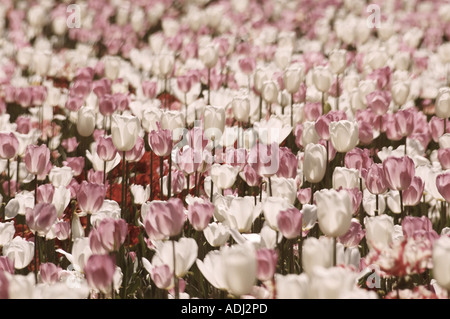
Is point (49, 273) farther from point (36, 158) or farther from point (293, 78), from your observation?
point (293, 78)

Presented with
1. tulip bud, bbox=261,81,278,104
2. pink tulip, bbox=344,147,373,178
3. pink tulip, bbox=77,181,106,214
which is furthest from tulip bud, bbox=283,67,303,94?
pink tulip, bbox=77,181,106,214

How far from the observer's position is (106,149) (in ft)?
10.5

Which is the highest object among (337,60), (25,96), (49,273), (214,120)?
(337,60)

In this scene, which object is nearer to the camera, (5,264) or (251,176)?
(5,264)

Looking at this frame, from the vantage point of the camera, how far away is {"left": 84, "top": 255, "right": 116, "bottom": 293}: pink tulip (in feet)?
6.50

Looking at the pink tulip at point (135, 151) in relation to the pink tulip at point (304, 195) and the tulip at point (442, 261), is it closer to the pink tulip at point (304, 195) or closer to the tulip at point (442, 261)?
the pink tulip at point (304, 195)

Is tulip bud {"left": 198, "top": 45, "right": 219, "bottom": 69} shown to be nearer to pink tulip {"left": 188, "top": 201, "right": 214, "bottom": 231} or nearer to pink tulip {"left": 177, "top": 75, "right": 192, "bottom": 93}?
pink tulip {"left": 177, "top": 75, "right": 192, "bottom": 93}

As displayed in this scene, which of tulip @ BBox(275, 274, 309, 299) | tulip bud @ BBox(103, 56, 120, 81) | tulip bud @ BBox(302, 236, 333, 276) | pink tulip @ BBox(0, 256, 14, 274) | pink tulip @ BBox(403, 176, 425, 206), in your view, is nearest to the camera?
tulip @ BBox(275, 274, 309, 299)

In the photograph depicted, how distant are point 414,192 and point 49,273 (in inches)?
55.2

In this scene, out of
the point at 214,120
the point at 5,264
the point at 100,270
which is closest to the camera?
the point at 100,270

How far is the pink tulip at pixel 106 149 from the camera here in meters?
3.18

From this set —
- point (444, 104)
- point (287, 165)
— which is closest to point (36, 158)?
point (287, 165)

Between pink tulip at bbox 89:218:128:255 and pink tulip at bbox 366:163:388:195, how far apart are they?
1.01m
